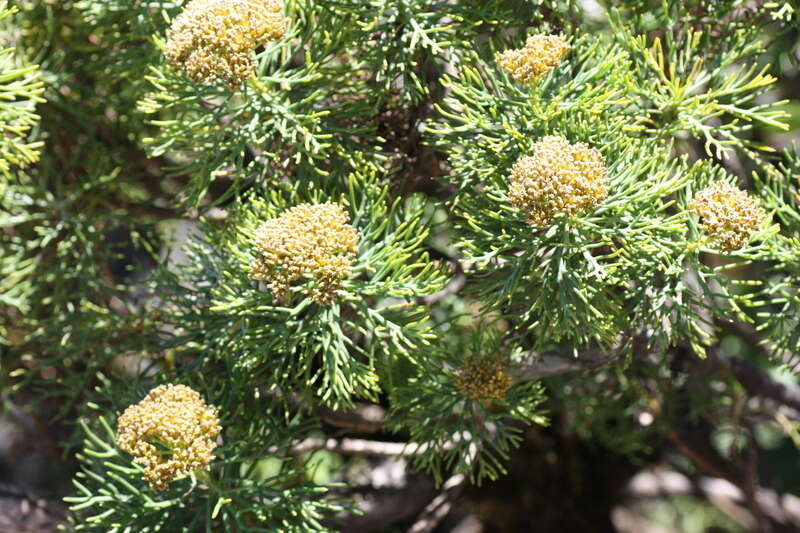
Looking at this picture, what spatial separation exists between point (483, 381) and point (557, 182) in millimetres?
218

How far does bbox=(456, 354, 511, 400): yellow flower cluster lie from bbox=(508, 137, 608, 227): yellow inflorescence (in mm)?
183

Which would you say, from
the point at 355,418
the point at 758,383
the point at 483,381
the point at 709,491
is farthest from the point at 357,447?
the point at 709,491

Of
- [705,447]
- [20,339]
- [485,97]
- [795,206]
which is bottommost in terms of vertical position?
[705,447]

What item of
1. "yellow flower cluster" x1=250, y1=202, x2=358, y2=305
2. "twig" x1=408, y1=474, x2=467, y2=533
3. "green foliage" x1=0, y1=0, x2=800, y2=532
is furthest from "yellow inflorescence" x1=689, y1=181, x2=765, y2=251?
"twig" x1=408, y1=474, x2=467, y2=533

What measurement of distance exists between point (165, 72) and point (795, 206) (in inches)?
21.9

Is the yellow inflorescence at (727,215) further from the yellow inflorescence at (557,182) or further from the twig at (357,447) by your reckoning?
the twig at (357,447)

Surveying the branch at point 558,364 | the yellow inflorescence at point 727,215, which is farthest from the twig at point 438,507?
the yellow inflorescence at point 727,215

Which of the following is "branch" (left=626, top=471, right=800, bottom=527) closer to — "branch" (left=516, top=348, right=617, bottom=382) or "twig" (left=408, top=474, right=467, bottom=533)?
"twig" (left=408, top=474, right=467, bottom=533)

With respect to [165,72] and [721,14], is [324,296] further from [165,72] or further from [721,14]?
[721,14]

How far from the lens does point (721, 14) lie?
2.33ft

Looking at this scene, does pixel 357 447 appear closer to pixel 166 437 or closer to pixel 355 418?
pixel 355 418

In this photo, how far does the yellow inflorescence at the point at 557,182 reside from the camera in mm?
519

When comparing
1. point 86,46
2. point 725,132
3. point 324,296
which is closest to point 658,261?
point 725,132

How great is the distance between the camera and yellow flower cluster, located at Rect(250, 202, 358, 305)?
56 centimetres
